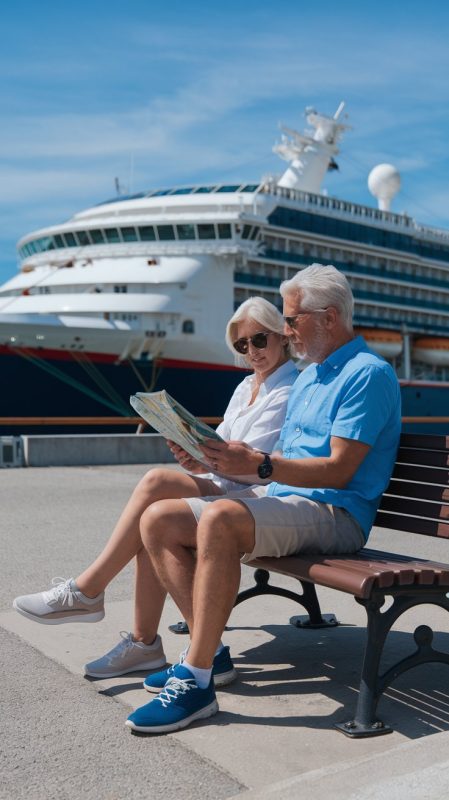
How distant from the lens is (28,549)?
17.4ft

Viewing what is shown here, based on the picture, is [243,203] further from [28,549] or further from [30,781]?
[30,781]

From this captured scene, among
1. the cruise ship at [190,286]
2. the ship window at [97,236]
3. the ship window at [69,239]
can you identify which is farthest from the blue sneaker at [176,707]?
the ship window at [69,239]

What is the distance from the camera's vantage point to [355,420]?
9.00 ft

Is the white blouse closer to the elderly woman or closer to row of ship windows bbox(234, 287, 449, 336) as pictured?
the elderly woman

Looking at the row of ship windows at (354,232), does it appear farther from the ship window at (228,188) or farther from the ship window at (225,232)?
the ship window at (225,232)

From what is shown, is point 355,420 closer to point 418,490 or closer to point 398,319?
point 418,490

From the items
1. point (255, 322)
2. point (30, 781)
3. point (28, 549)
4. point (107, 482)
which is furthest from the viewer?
point (107, 482)

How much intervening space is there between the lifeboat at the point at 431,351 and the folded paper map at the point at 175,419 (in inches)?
1161

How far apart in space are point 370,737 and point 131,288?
848 inches

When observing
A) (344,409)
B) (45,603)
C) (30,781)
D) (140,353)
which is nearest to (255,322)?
(344,409)

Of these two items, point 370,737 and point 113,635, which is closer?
point 370,737

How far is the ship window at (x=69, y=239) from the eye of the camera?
26548 mm

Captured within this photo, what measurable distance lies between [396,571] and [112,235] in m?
23.8

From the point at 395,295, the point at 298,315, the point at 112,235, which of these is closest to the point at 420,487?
the point at 298,315
